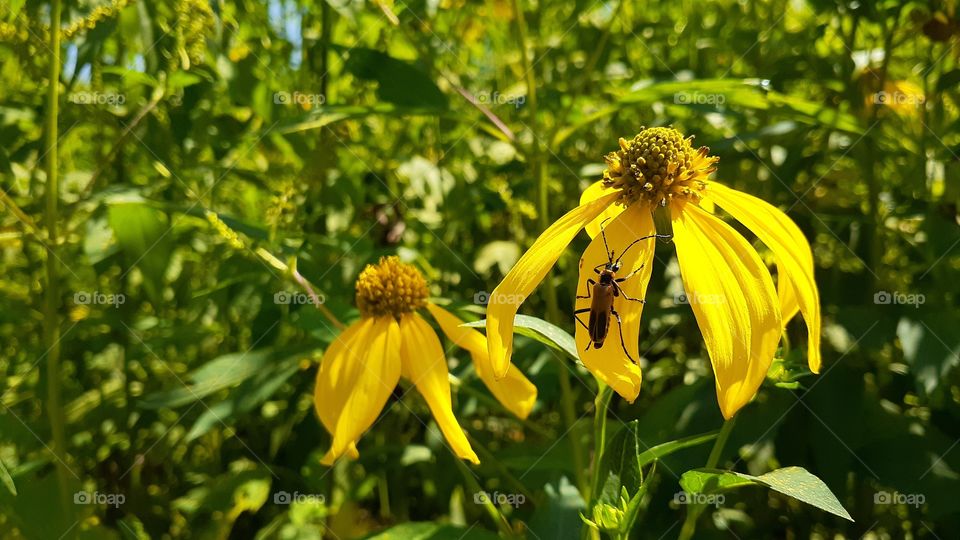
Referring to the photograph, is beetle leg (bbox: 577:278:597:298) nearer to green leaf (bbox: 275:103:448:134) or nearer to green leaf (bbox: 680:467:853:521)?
green leaf (bbox: 680:467:853:521)

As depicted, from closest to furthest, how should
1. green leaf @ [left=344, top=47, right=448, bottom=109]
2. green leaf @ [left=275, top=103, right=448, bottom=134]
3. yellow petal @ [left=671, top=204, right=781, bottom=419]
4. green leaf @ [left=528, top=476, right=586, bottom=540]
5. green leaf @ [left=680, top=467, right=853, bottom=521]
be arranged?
green leaf @ [left=680, top=467, right=853, bottom=521], yellow petal @ [left=671, top=204, right=781, bottom=419], green leaf @ [left=528, top=476, right=586, bottom=540], green leaf @ [left=275, top=103, right=448, bottom=134], green leaf @ [left=344, top=47, right=448, bottom=109]

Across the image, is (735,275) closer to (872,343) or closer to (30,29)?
(872,343)

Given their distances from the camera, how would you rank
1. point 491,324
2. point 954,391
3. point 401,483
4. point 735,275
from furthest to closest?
point 401,483 < point 954,391 < point 735,275 < point 491,324

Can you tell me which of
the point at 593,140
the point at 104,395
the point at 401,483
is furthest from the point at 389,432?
the point at 593,140

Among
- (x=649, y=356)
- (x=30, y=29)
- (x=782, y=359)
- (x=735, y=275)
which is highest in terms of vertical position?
(x=30, y=29)

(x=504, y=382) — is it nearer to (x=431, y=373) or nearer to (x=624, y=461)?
(x=431, y=373)

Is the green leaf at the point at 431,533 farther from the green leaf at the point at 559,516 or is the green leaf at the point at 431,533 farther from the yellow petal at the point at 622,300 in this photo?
the yellow petal at the point at 622,300

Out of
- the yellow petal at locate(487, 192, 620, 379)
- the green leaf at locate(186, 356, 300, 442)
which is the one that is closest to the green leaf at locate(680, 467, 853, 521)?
the yellow petal at locate(487, 192, 620, 379)
